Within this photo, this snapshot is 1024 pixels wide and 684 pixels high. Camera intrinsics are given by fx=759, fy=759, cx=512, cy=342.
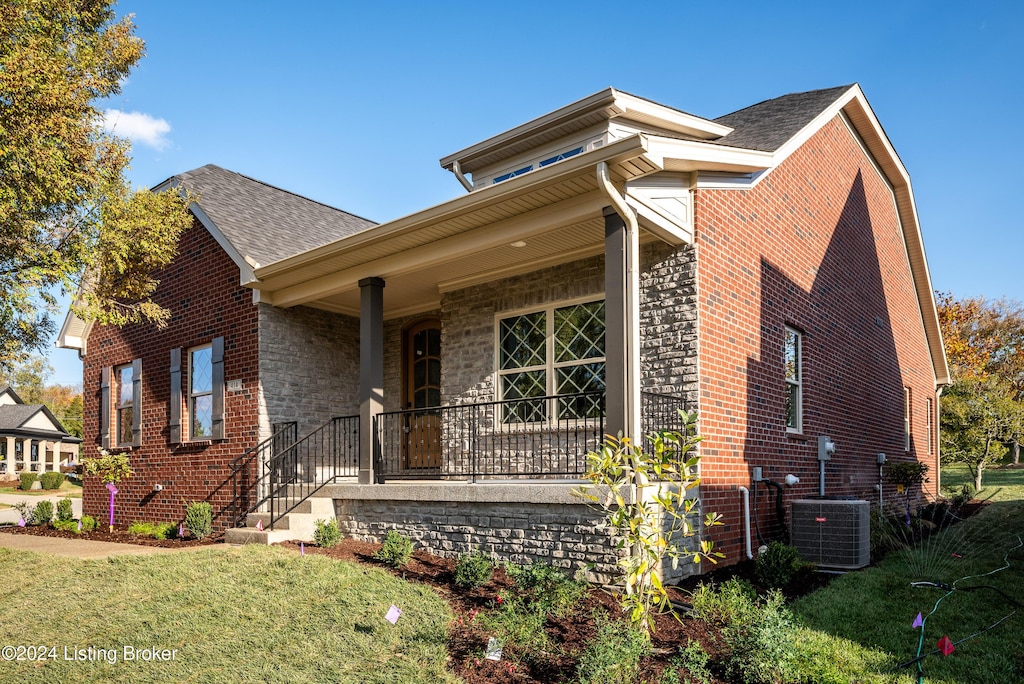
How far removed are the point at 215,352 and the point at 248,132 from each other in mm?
3362

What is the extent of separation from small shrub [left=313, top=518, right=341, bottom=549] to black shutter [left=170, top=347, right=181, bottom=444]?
431 centimetres

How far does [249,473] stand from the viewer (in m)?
10.8

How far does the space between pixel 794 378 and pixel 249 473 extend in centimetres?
760

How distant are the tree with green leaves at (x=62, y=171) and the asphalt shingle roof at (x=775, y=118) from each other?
7.68m

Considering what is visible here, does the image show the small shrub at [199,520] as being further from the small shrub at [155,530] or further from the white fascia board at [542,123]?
the white fascia board at [542,123]

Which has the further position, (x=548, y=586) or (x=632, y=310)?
(x=632, y=310)

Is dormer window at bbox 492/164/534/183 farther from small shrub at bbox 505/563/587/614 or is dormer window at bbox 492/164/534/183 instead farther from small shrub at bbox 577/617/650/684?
small shrub at bbox 577/617/650/684

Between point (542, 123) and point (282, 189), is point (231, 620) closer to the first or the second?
point (542, 123)

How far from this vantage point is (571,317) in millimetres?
9156

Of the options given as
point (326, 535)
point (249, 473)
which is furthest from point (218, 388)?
point (326, 535)

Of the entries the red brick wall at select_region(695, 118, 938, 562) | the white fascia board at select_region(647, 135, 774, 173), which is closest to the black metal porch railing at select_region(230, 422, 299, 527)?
the red brick wall at select_region(695, 118, 938, 562)

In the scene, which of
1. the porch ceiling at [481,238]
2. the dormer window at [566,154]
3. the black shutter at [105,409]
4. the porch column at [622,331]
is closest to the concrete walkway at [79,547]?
the black shutter at [105,409]

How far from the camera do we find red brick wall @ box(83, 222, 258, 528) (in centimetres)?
1109

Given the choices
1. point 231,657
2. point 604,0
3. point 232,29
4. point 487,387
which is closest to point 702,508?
point 487,387
